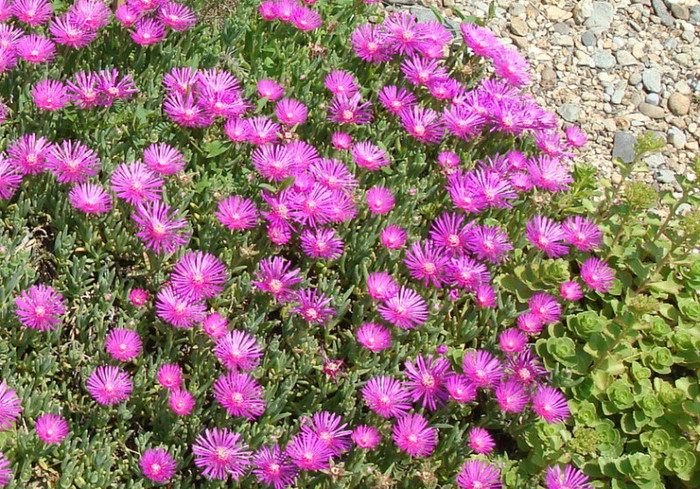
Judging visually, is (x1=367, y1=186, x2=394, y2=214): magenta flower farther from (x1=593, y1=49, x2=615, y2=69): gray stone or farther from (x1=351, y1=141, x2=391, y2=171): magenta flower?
(x1=593, y1=49, x2=615, y2=69): gray stone

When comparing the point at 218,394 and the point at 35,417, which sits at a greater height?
the point at 218,394

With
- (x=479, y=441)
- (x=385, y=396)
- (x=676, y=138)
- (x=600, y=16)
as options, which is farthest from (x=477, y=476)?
(x=600, y=16)

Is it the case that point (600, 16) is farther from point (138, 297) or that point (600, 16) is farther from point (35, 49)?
point (138, 297)

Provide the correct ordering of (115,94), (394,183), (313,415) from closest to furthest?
(313,415) < (115,94) < (394,183)

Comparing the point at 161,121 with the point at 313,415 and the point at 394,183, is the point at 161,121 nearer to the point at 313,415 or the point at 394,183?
the point at 394,183

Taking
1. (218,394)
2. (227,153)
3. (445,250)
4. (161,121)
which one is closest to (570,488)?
(445,250)

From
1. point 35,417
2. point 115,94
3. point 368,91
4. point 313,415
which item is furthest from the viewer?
point 368,91

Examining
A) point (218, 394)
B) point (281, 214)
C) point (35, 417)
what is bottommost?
point (35, 417)

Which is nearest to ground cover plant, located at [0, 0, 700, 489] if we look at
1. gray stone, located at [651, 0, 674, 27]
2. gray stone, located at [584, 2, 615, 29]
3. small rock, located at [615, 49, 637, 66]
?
small rock, located at [615, 49, 637, 66]
